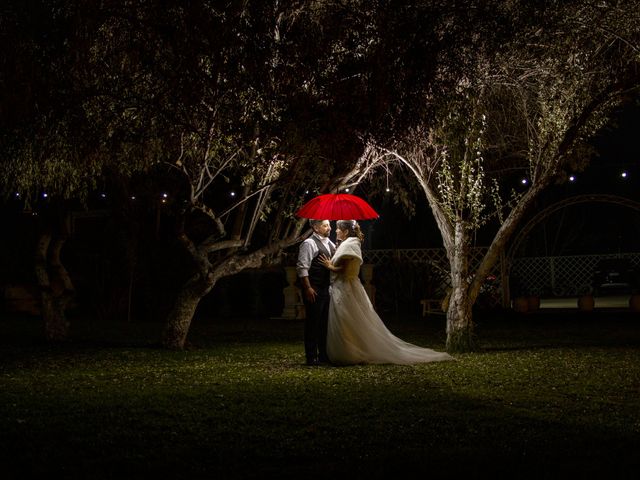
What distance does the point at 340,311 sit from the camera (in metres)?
11.2

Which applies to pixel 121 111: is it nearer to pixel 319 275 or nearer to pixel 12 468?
pixel 319 275

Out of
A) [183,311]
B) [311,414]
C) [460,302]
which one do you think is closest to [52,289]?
[183,311]

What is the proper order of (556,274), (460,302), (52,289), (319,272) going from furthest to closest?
1. (556,274)
2. (52,289)
3. (460,302)
4. (319,272)

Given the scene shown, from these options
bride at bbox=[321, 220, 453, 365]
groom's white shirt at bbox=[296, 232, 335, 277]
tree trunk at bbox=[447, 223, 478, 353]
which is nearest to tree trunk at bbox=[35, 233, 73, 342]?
groom's white shirt at bbox=[296, 232, 335, 277]

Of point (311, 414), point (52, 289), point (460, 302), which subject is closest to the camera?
point (311, 414)

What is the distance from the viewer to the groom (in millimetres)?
11195

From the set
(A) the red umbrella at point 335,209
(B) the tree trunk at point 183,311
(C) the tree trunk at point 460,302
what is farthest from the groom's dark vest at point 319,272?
(C) the tree trunk at point 460,302

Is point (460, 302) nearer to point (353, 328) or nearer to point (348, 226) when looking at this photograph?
point (353, 328)

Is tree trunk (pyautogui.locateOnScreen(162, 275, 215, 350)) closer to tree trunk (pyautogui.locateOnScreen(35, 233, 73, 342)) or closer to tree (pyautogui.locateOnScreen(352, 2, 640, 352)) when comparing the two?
tree trunk (pyautogui.locateOnScreen(35, 233, 73, 342))

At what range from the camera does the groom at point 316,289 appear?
11195 mm

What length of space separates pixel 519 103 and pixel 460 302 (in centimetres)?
318

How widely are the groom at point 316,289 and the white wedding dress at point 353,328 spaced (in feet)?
0.45

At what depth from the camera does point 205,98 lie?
10.3 meters

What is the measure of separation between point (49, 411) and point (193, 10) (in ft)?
14.4
